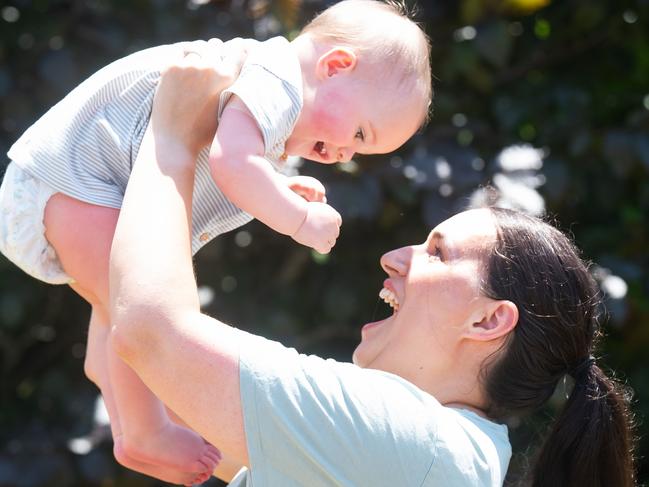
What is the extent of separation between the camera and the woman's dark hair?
178cm

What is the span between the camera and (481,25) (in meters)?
3.61

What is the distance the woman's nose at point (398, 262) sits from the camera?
182 centimetres

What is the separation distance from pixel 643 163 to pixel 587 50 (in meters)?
0.67

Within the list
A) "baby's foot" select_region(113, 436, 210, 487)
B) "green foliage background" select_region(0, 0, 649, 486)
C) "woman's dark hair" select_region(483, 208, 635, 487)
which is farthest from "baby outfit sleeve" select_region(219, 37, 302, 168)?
"green foliage background" select_region(0, 0, 649, 486)

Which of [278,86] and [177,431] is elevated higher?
[278,86]

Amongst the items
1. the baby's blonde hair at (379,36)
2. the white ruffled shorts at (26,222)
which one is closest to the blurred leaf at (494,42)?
the baby's blonde hair at (379,36)

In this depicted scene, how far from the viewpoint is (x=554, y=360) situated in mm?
1828

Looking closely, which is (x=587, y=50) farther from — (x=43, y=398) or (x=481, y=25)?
(x=43, y=398)

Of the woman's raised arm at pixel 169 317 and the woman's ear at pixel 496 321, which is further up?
the woman's raised arm at pixel 169 317

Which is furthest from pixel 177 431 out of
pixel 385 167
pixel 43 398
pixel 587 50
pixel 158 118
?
pixel 587 50

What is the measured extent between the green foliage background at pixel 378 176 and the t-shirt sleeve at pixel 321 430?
175 centimetres

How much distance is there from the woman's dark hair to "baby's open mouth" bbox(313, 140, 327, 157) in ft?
0.96

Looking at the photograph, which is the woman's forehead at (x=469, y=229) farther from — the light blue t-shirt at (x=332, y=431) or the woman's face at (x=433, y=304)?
the light blue t-shirt at (x=332, y=431)

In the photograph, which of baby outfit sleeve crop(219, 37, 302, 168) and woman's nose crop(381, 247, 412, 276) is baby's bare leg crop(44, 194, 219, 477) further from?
woman's nose crop(381, 247, 412, 276)
